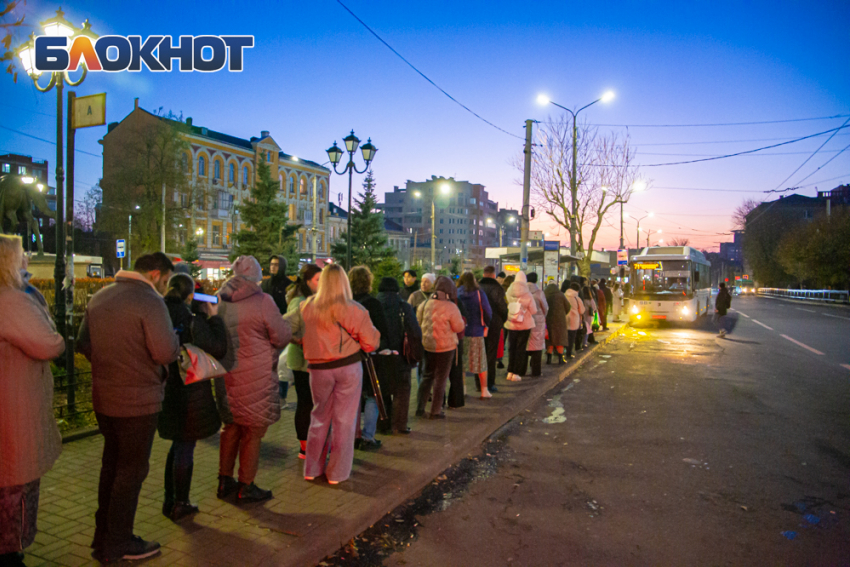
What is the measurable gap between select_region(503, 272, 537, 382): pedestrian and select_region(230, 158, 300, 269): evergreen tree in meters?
28.1

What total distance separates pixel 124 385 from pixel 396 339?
3.00 meters

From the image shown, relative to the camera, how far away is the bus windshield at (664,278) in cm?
2400

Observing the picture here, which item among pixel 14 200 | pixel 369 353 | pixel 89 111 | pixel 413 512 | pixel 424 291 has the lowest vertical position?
pixel 413 512

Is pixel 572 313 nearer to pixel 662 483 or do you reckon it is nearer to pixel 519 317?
pixel 519 317

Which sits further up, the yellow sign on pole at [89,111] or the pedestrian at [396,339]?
the yellow sign on pole at [89,111]

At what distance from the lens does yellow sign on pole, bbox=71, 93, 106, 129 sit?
6867mm

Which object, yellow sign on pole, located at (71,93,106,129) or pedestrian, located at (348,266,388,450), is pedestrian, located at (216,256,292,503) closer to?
pedestrian, located at (348,266,388,450)

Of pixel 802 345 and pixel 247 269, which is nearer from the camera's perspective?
pixel 247 269

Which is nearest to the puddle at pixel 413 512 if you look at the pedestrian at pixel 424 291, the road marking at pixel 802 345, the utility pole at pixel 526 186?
the pedestrian at pixel 424 291

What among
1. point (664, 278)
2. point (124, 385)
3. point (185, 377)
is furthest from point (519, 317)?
point (664, 278)

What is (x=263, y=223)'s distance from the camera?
119ft

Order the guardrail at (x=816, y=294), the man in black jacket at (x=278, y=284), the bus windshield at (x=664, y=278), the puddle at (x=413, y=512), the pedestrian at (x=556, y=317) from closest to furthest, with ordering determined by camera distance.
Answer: the puddle at (x=413, y=512) → the man in black jacket at (x=278, y=284) → the pedestrian at (x=556, y=317) → the bus windshield at (x=664, y=278) → the guardrail at (x=816, y=294)

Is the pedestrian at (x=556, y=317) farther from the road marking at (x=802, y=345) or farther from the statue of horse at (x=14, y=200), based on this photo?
the statue of horse at (x=14, y=200)

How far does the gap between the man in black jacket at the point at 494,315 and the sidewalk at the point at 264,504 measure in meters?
2.59
